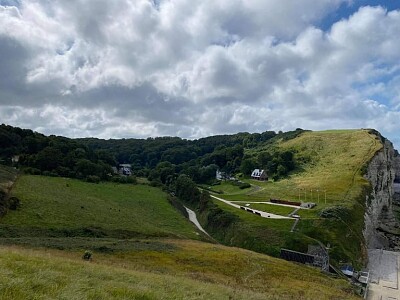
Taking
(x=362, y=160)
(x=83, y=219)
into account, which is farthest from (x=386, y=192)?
(x=83, y=219)

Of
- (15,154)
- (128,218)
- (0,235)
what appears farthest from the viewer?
(15,154)

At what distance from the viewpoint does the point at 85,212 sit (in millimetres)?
71500

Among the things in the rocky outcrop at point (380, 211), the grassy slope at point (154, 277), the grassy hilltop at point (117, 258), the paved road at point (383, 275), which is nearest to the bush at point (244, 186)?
the rocky outcrop at point (380, 211)

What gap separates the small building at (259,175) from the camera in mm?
159500

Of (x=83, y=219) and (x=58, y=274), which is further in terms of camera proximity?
(x=83, y=219)

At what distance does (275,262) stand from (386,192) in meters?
109

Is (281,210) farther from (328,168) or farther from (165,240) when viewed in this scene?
(328,168)

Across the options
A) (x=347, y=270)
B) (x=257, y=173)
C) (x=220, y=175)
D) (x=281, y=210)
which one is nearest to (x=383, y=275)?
(x=347, y=270)

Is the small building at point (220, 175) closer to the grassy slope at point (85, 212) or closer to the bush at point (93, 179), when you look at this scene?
the grassy slope at point (85, 212)

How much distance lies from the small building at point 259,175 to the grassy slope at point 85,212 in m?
59.7

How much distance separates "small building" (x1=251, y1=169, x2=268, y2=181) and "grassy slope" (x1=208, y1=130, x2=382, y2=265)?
393 centimetres

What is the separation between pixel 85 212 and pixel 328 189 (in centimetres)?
7818

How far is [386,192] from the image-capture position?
5763 inches

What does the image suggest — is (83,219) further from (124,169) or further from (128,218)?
(124,169)
